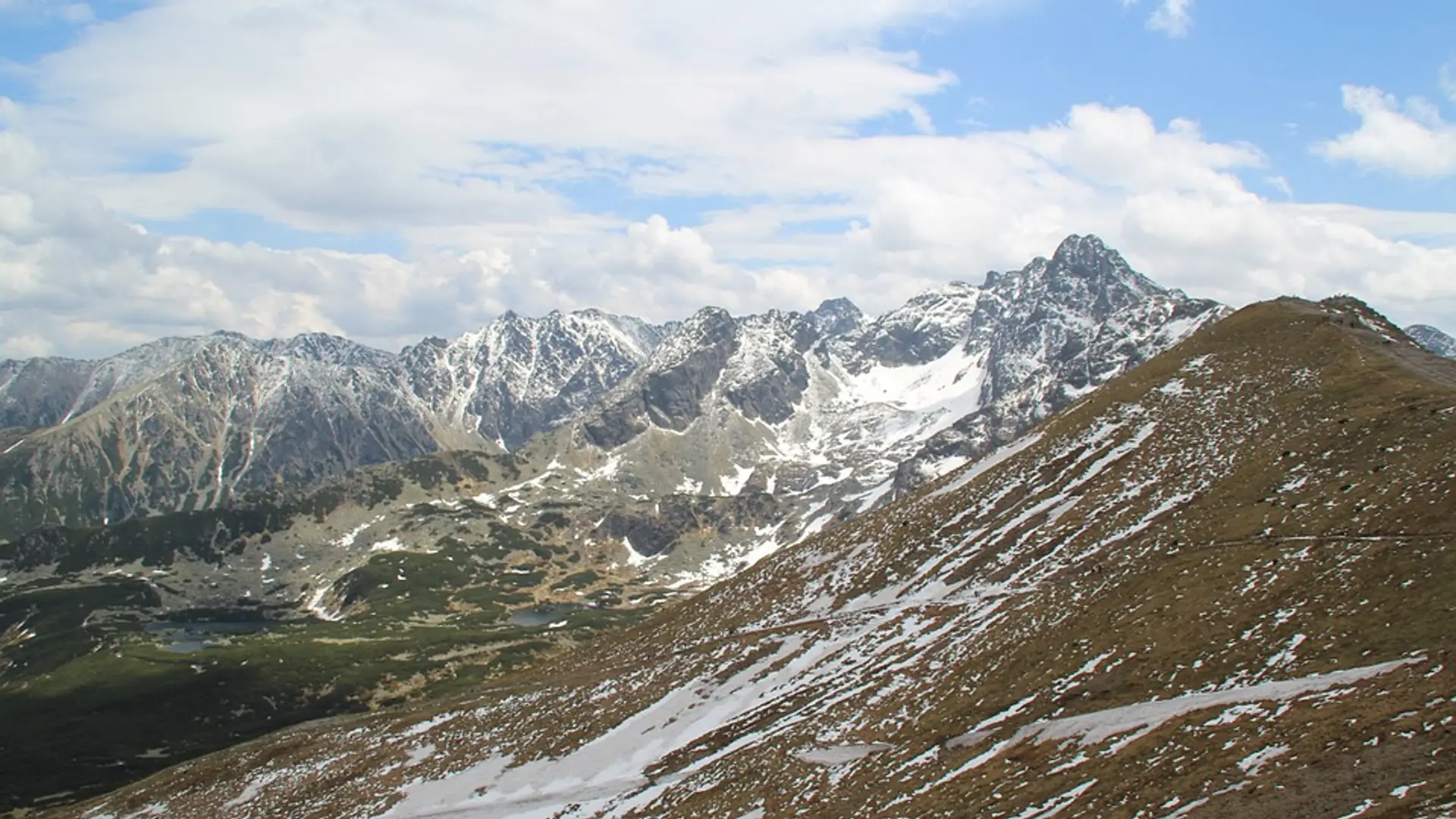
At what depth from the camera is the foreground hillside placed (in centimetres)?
3762

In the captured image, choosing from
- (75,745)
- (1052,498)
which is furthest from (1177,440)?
(75,745)


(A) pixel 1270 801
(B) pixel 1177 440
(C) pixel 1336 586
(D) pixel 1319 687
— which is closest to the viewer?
(A) pixel 1270 801

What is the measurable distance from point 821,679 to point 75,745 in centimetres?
18773

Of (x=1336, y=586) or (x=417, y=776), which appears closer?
(x=1336, y=586)

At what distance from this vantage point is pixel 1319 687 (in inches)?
1539

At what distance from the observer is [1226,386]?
98500mm

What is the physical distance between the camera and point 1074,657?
2175 inches

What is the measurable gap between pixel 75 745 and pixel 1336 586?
223 metres

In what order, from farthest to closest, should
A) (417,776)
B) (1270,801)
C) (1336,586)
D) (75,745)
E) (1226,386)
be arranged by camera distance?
(75,745) < (1226,386) < (417,776) < (1336,586) < (1270,801)

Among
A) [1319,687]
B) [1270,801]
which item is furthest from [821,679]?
[1270,801]

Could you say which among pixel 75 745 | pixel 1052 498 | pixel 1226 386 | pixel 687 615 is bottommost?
pixel 75 745

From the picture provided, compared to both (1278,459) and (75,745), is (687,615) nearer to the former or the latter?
(1278,459)

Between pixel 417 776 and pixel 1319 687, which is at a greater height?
pixel 1319 687

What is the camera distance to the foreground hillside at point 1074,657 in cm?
3762
